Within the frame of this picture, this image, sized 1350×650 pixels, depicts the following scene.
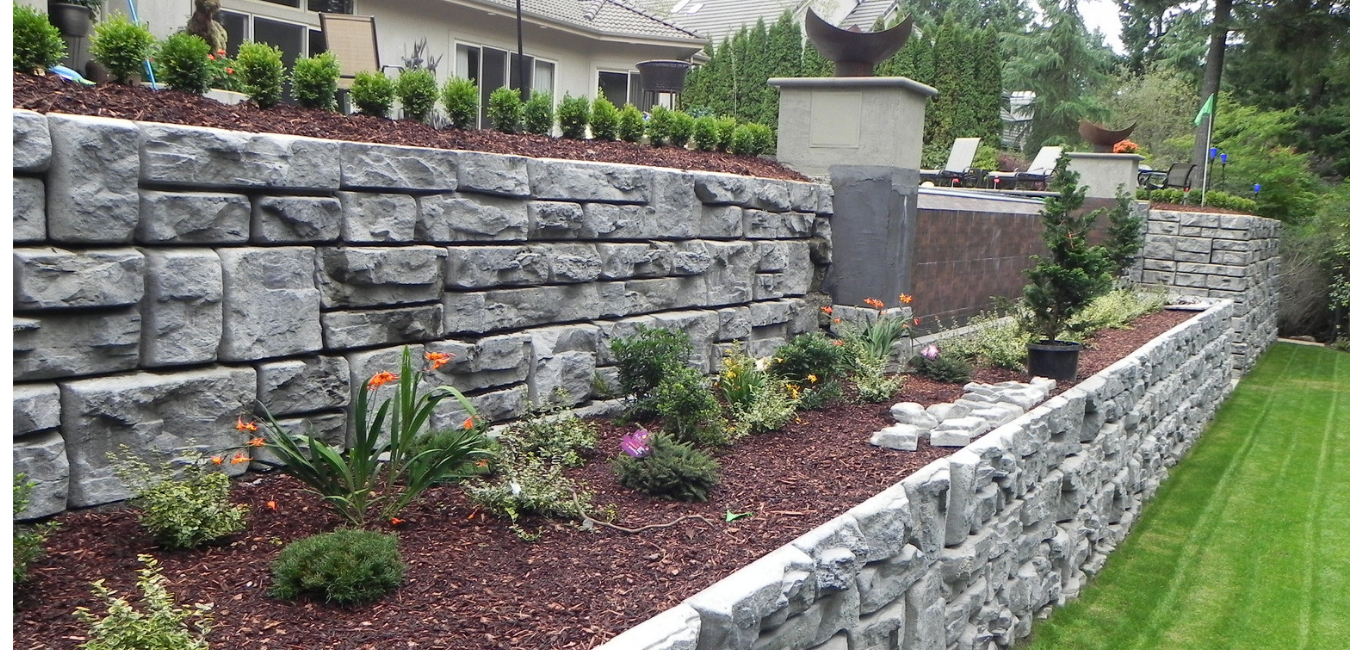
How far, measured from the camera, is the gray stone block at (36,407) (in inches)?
114

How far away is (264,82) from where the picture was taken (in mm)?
4195

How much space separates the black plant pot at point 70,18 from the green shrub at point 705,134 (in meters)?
3.92

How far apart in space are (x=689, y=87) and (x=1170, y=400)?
1298cm

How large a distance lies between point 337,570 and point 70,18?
4880 millimetres

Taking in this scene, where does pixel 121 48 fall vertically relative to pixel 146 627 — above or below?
above

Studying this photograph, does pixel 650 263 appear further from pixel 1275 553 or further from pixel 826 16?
pixel 826 16

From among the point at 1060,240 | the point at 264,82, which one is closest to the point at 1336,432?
the point at 1060,240

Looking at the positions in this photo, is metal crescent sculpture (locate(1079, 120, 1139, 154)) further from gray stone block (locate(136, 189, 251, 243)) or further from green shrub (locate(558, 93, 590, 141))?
gray stone block (locate(136, 189, 251, 243))

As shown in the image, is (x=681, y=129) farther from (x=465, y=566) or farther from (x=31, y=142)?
(x=31, y=142)

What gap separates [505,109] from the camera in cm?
543

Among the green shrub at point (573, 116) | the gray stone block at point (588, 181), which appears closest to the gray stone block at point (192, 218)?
the gray stone block at point (588, 181)

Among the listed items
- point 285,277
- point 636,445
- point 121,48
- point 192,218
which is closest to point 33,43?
point 121,48

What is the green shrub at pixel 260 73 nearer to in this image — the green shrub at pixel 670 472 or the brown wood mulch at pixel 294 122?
the brown wood mulch at pixel 294 122

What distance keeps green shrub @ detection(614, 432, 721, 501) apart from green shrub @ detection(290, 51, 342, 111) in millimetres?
2145
